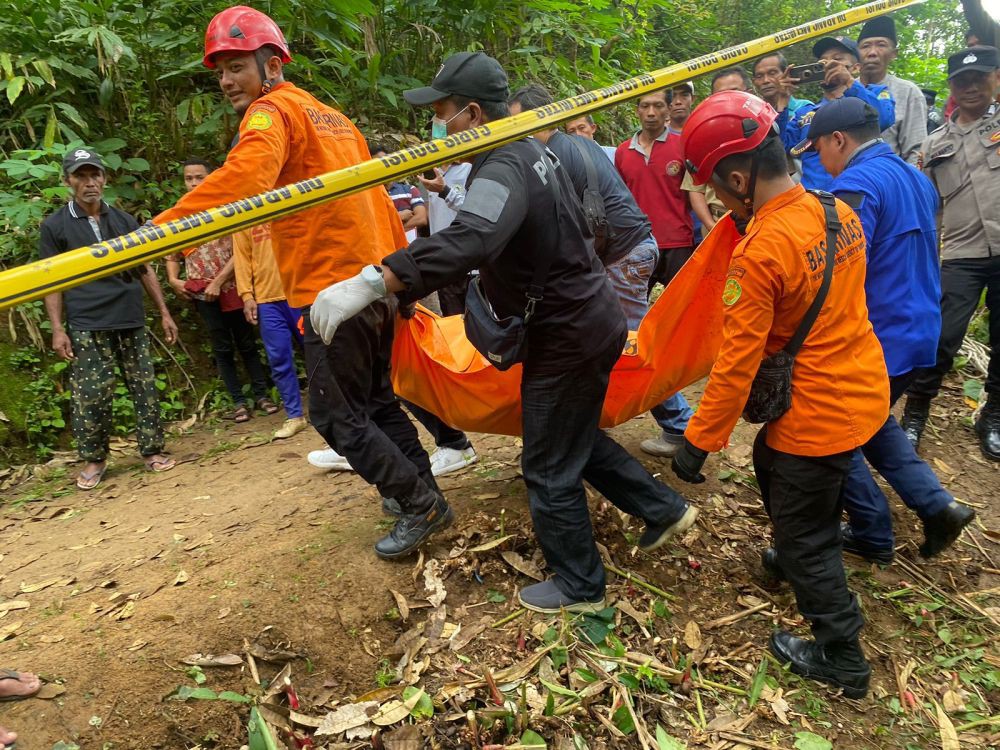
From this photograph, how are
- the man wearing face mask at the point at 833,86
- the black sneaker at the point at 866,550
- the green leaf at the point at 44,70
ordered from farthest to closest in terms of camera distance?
the green leaf at the point at 44,70 < the man wearing face mask at the point at 833,86 < the black sneaker at the point at 866,550

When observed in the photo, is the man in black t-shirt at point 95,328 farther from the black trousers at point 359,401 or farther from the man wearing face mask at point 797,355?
the man wearing face mask at point 797,355

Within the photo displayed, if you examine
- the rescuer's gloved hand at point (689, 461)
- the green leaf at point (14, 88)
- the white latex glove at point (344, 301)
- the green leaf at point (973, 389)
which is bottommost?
the green leaf at point (973, 389)

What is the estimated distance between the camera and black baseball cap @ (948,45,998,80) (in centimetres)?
419

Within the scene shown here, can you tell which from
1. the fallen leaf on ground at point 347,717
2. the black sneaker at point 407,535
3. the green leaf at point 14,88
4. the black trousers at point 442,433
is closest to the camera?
the fallen leaf on ground at point 347,717

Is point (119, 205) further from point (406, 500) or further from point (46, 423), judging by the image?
point (406, 500)

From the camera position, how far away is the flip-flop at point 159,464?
5.21m

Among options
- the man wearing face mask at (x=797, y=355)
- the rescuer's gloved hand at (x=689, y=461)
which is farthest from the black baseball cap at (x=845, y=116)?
the rescuer's gloved hand at (x=689, y=461)

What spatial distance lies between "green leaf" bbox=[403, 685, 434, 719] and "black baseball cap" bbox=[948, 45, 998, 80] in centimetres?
493

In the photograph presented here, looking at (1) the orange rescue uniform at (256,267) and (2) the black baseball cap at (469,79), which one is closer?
(2) the black baseball cap at (469,79)

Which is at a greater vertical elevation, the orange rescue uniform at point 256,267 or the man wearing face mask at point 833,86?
the man wearing face mask at point 833,86

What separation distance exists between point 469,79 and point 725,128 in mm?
966

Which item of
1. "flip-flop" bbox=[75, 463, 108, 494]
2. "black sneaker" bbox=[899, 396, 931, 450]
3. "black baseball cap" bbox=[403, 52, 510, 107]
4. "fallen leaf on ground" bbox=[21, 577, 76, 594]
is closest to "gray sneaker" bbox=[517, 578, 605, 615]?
"black baseball cap" bbox=[403, 52, 510, 107]

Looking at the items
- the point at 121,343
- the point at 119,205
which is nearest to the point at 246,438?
the point at 121,343

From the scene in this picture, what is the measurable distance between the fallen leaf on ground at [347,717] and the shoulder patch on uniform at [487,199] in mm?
1867
